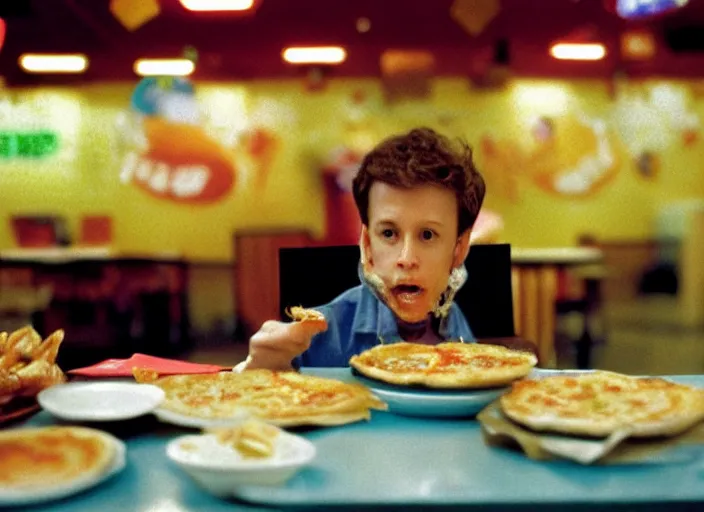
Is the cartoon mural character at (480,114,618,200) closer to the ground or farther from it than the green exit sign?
closer to the ground

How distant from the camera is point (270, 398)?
1227 millimetres

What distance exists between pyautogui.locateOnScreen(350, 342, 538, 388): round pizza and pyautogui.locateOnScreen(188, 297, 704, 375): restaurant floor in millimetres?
4834

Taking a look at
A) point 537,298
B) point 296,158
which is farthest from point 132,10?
point 296,158

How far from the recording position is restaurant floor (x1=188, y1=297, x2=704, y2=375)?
20.7 ft

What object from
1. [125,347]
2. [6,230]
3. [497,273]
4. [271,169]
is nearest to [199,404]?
[497,273]

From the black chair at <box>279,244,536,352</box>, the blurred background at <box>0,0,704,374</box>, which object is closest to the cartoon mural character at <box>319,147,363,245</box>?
the blurred background at <box>0,0,704,374</box>

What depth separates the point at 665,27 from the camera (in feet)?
24.6

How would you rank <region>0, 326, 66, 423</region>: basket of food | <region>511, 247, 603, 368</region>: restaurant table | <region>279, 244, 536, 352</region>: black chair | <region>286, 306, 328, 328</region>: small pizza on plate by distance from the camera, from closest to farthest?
<region>0, 326, 66, 423</region>: basket of food → <region>286, 306, 328, 328</region>: small pizza on plate → <region>279, 244, 536, 352</region>: black chair → <region>511, 247, 603, 368</region>: restaurant table

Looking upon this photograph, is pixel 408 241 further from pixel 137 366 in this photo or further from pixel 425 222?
pixel 137 366

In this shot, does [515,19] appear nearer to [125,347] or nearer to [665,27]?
[665,27]

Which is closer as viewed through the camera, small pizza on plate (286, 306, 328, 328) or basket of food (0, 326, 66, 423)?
basket of food (0, 326, 66, 423)

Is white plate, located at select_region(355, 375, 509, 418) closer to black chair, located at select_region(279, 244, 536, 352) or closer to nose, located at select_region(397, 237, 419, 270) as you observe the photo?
nose, located at select_region(397, 237, 419, 270)

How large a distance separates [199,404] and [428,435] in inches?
Result: 15.4

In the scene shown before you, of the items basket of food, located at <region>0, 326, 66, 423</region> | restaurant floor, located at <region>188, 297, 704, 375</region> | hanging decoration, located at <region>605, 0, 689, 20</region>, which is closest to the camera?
basket of food, located at <region>0, 326, 66, 423</region>
